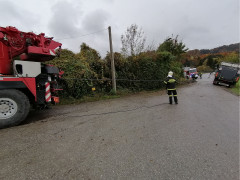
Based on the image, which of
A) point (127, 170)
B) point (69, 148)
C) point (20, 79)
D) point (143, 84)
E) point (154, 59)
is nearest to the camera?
point (127, 170)

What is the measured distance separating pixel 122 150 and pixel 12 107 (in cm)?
348

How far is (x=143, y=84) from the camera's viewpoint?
1085cm

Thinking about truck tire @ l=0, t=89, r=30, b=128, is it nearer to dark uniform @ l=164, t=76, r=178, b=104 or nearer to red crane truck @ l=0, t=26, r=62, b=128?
red crane truck @ l=0, t=26, r=62, b=128

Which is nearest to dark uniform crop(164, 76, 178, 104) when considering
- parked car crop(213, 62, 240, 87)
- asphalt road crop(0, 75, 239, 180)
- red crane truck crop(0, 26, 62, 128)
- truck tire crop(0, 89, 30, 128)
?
asphalt road crop(0, 75, 239, 180)

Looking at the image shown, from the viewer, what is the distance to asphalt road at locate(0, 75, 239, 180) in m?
1.90

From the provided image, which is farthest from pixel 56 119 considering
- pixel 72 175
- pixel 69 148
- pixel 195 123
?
pixel 195 123

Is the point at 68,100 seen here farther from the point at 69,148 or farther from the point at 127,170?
the point at 127,170

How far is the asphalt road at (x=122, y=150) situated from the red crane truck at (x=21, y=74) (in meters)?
0.59

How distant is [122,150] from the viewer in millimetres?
2461

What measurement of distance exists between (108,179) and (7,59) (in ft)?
15.5

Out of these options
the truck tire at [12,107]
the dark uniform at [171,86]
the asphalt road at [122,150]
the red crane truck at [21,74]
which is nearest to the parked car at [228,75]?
the dark uniform at [171,86]

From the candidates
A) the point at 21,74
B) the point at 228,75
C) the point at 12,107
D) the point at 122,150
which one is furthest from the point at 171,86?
the point at 228,75

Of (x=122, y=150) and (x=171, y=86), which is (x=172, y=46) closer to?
(x=171, y=86)

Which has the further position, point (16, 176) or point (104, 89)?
point (104, 89)
